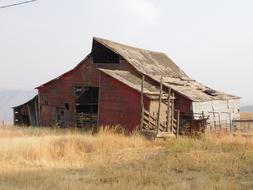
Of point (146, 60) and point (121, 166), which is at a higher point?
point (146, 60)

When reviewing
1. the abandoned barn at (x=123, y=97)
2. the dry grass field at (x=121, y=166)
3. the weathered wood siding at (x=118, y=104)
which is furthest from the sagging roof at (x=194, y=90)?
the dry grass field at (x=121, y=166)

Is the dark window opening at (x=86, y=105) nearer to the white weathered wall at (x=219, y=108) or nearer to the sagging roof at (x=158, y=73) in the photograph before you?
the sagging roof at (x=158, y=73)

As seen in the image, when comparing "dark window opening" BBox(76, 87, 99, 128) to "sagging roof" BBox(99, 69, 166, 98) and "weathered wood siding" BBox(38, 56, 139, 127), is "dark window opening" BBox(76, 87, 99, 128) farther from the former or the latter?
"sagging roof" BBox(99, 69, 166, 98)

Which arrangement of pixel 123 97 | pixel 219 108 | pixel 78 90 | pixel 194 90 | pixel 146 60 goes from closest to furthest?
pixel 123 97 → pixel 78 90 → pixel 219 108 → pixel 194 90 → pixel 146 60

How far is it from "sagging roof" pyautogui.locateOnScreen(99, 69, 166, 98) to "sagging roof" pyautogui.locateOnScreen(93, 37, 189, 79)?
4.26ft

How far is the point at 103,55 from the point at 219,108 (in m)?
9.39

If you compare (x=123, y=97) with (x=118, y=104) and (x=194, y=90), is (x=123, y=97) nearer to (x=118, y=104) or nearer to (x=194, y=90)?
(x=118, y=104)

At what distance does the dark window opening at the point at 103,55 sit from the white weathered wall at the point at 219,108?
23.3 ft

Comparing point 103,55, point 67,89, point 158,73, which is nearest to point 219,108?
point 158,73

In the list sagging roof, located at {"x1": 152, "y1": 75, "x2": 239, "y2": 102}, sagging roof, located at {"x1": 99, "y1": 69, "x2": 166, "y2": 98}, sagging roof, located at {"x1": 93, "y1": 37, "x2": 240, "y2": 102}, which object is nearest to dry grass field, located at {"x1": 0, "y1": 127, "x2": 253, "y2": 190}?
sagging roof, located at {"x1": 99, "y1": 69, "x2": 166, "y2": 98}

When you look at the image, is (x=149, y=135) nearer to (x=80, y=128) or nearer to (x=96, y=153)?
(x=96, y=153)

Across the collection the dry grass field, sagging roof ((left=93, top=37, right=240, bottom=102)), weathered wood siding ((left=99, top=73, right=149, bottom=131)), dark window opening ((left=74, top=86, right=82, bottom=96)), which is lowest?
the dry grass field

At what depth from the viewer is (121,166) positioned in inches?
464

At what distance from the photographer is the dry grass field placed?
929 cm
